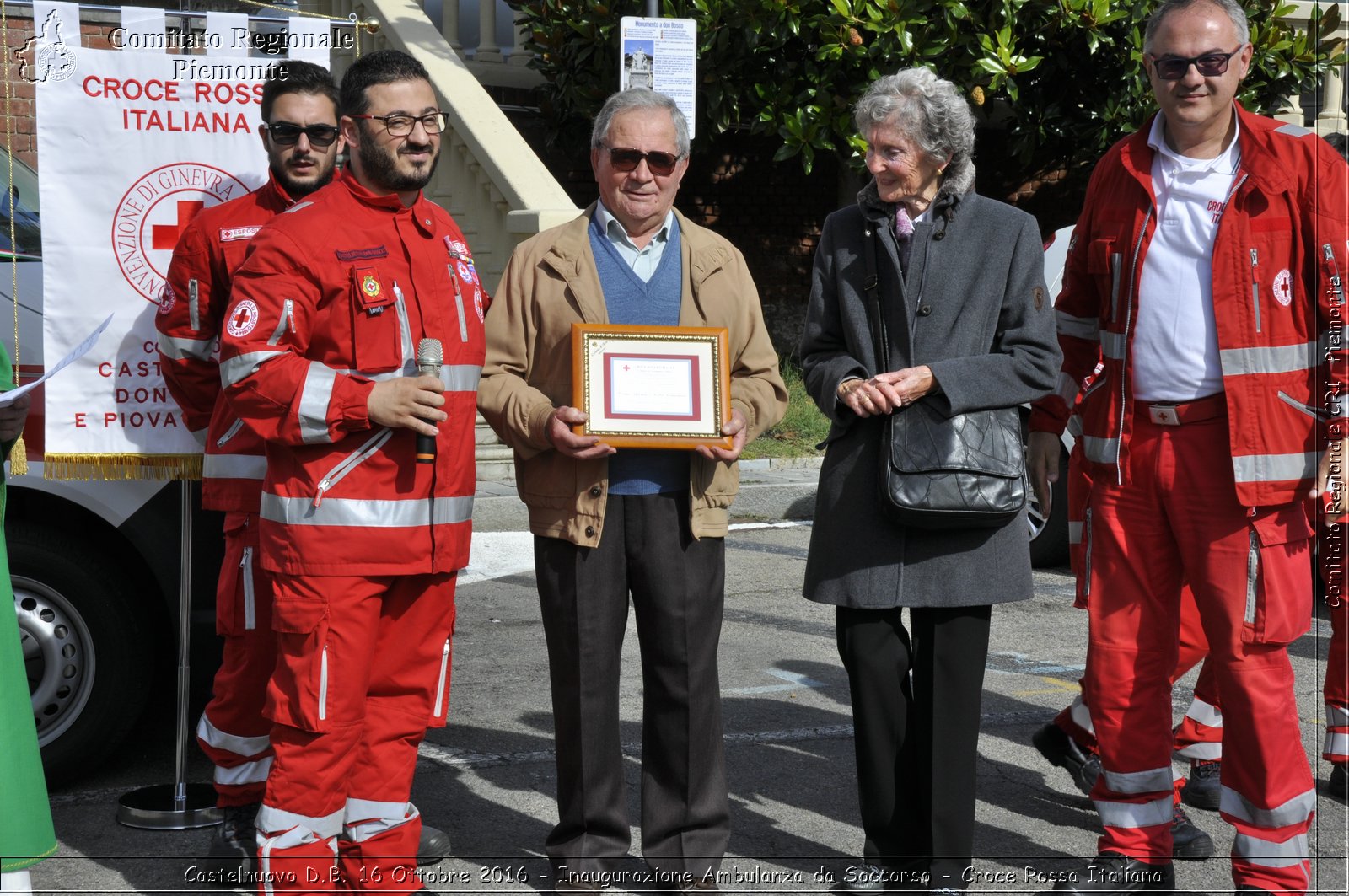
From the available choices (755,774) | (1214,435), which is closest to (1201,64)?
(1214,435)

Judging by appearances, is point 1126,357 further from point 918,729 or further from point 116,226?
point 116,226

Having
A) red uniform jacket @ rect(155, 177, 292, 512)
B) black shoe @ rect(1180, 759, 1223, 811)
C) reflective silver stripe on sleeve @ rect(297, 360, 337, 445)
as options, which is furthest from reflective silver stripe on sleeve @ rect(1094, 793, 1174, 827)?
red uniform jacket @ rect(155, 177, 292, 512)

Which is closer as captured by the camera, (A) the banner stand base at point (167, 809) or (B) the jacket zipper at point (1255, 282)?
(B) the jacket zipper at point (1255, 282)

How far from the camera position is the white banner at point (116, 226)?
4648 mm

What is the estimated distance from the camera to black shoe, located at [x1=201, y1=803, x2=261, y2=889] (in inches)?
164

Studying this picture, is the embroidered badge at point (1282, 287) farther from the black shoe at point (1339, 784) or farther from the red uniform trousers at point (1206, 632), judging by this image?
the black shoe at point (1339, 784)

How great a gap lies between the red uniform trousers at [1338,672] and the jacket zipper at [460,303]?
281 cm

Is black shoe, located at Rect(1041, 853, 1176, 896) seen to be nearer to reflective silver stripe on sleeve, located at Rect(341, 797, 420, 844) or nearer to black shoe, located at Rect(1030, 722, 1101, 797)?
black shoe, located at Rect(1030, 722, 1101, 797)

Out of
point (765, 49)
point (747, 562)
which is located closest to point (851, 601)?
point (747, 562)

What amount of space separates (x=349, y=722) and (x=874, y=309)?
1.78 metres

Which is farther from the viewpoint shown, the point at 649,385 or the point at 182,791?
the point at 182,791

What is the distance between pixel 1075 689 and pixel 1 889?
423cm

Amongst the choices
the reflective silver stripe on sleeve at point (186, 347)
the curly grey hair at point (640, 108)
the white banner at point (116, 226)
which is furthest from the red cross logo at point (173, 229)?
the curly grey hair at point (640, 108)

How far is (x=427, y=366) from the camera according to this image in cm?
355
